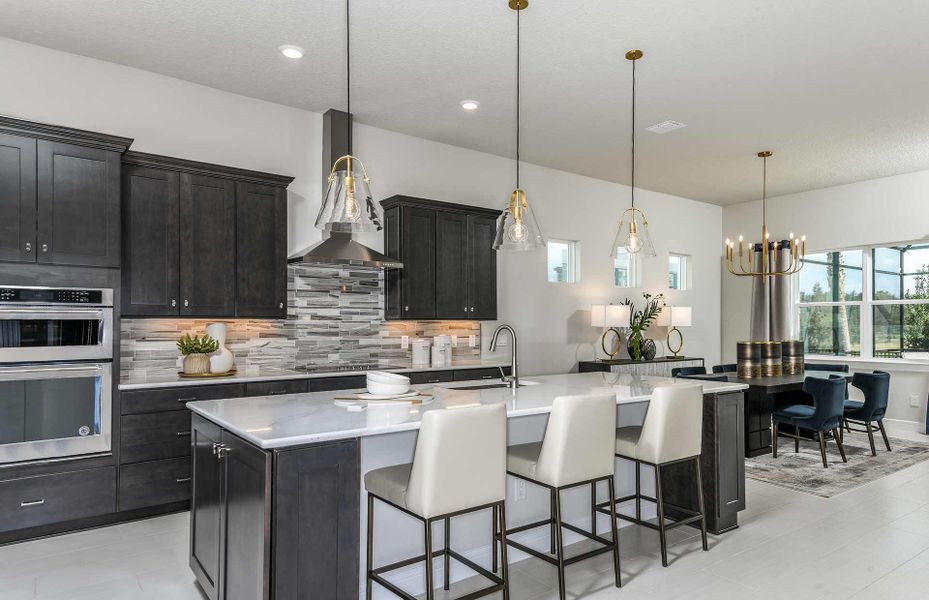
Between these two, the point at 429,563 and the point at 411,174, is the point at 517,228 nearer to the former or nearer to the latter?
the point at 429,563

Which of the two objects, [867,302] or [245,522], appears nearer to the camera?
[245,522]

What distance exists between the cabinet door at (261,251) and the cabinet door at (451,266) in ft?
4.65

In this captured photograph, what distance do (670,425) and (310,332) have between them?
3136 millimetres

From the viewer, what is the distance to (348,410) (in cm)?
269

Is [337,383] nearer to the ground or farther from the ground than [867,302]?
nearer to the ground

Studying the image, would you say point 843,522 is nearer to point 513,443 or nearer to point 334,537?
point 513,443

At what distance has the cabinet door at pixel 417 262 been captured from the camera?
5414 mm

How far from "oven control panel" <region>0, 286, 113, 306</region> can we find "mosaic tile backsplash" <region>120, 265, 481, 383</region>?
1.99 feet

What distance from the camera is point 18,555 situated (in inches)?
134

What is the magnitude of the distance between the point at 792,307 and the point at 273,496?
8.42 meters

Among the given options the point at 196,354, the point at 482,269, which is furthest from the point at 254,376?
the point at 482,269

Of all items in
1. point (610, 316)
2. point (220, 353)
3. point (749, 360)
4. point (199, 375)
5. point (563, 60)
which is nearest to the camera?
point (563, 60)

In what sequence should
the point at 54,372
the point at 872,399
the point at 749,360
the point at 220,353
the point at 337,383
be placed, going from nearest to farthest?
the point at 54,372
the point at 220,353
the point at 337,383
the point at 872,399
the point at 749,360

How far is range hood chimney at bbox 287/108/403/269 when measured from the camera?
179 inches
